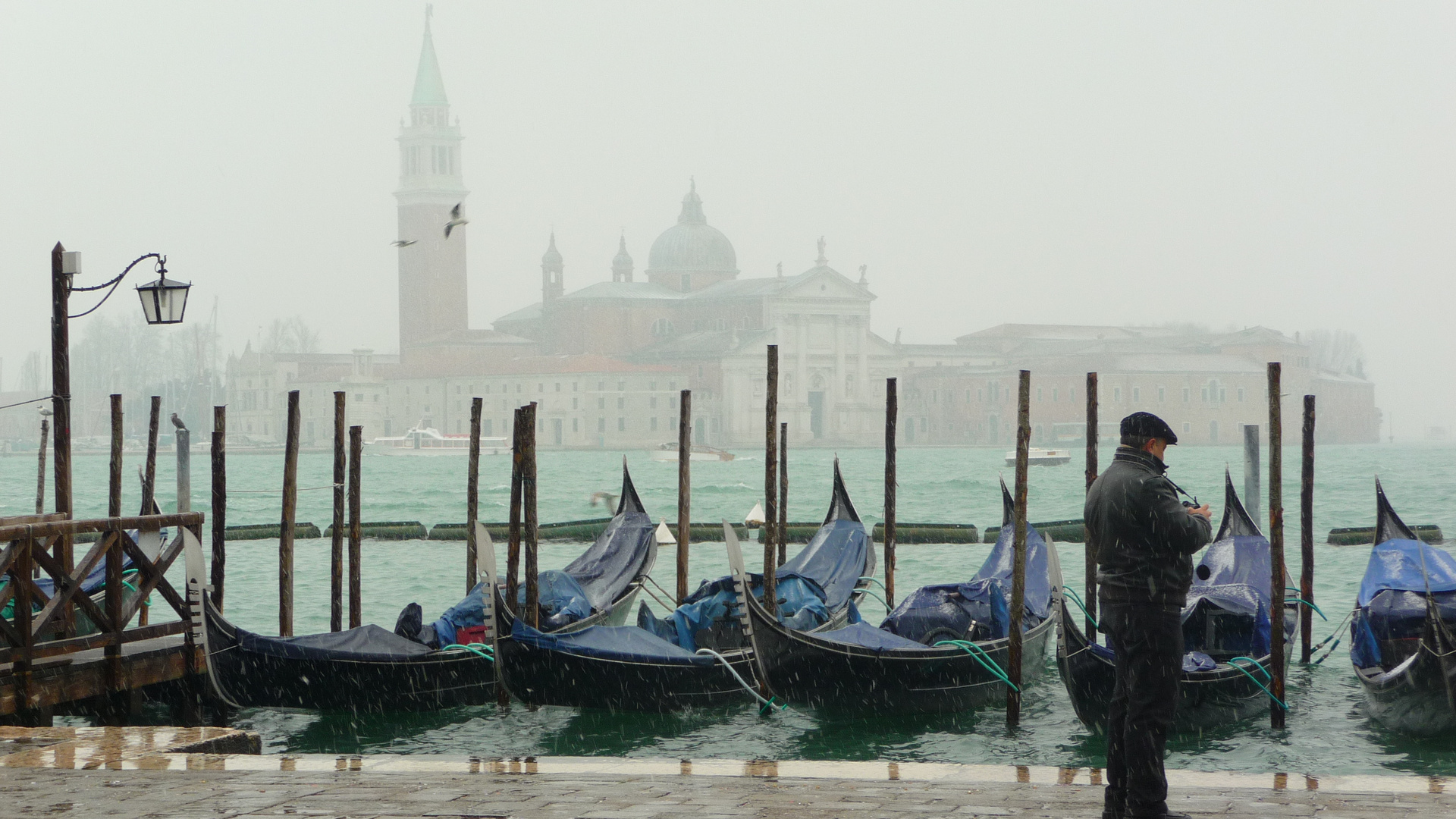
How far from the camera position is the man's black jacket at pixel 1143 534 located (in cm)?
266

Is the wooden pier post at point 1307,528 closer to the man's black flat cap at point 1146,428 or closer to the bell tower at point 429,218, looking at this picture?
the man's black flat cap at point 1146,428

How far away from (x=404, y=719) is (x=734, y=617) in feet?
4.11

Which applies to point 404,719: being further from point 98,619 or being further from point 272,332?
point 272,332

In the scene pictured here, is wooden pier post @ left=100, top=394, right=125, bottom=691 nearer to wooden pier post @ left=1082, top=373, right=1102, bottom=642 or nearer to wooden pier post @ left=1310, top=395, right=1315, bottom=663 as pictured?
wooden pier post @ left=1082, top=373, right=1102, bottom=642

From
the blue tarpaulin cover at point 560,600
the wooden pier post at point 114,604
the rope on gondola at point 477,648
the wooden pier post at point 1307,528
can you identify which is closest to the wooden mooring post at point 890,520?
the blue tarpaulin cover at point 560,600

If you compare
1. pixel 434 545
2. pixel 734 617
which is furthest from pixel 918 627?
pixel 434 545

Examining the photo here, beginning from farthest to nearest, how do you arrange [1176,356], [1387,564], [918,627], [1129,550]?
1. [1176,356]
2. [918,627]
3. [1387,564]
4. [1129,550]

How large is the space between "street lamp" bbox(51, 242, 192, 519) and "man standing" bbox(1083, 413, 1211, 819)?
11.0ft

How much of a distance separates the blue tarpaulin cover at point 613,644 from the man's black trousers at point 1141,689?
9.46ft

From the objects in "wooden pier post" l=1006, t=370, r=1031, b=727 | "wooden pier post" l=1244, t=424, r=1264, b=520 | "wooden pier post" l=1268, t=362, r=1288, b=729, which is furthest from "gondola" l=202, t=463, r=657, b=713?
"wooden pier post" l=1244, t=424, r=1264, b=520

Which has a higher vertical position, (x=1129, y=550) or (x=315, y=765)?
(x=1129, y=550)

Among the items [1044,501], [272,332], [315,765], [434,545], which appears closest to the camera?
[315,765]

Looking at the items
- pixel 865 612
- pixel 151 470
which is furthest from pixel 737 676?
pixel 865 612

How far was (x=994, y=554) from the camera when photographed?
6.81 metres
